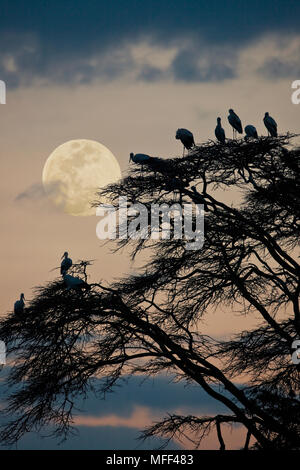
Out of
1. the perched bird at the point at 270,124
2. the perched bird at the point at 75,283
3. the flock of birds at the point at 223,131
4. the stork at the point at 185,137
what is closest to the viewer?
the perched bird at the point at 75,283

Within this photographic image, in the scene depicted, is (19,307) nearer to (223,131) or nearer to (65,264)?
(65,264)

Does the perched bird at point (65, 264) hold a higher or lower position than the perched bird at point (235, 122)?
lower

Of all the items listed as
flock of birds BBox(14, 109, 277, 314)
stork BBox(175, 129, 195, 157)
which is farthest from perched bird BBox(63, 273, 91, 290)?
stork BBox(175, 129, 195, 157)

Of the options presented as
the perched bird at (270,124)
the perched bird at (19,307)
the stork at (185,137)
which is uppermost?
the perched bird at (270,124)

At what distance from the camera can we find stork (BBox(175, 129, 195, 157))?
59.2 ft

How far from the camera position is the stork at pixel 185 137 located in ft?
59.2

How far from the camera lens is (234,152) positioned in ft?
50.3

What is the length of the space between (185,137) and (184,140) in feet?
0.28

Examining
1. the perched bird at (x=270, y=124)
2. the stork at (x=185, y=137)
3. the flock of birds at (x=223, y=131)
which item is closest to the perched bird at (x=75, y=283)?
the flock of birds at (x=223, y=131)

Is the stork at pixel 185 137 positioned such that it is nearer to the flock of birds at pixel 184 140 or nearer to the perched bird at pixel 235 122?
the flock of birds at pixel 184 140

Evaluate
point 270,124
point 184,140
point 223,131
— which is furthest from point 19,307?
point 270,124
